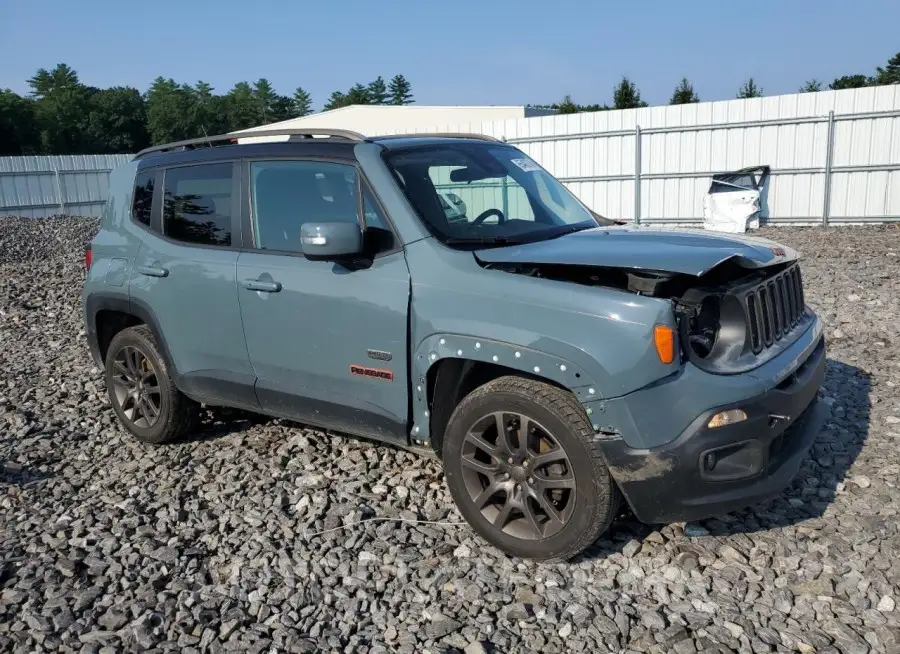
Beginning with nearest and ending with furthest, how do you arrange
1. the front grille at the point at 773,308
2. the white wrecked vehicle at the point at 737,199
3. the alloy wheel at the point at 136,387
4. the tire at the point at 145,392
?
the front grille at the point at 773,308
the tire at the point at 145,392
the alloy wheel at the point at 136,387
the white wrecked vehicle at the point at 737,199

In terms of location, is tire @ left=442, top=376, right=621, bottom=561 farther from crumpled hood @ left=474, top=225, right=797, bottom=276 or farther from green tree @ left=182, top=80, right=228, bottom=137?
green tree @ left=182, top=80, right=228, bottom=137

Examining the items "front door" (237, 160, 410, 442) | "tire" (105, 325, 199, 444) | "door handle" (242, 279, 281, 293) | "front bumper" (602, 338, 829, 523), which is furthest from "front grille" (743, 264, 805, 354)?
"tire" (105, 325, 199, 444)

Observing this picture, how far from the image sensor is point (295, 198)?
4230 millimetres

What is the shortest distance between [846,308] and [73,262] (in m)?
13.1

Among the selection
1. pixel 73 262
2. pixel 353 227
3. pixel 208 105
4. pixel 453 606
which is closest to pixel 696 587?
pixel 453 606

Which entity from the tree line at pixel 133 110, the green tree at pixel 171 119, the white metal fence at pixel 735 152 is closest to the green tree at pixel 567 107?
the tree line at pixel 133 110

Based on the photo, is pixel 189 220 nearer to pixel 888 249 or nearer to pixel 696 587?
pixel 696 587

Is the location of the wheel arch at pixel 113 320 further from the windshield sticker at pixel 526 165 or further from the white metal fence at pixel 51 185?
the white metal fence at pixel 51 185

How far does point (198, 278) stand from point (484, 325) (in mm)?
2095

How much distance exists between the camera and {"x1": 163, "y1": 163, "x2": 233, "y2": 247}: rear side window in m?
4.54

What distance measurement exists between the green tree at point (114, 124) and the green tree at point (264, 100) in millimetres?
14676

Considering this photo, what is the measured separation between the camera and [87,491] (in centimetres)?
458

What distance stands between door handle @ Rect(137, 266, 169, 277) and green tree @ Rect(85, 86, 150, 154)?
286ft

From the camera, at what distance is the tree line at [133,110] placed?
68500 mm
